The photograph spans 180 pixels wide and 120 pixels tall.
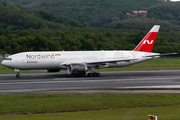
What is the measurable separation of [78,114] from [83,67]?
22106 mm

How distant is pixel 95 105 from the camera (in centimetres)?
2069

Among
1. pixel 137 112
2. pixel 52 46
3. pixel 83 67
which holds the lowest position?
pixel 137 112

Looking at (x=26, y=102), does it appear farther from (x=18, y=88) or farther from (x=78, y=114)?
(x=18, y=88)

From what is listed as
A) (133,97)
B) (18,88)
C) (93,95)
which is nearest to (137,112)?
(133,97)

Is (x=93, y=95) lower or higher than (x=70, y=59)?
lower

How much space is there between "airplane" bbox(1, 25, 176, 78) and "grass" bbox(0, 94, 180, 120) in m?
16.2

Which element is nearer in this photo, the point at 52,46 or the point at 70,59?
the point at 70,59

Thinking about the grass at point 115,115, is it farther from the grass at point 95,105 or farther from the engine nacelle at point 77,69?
the engine nacelle at point 77,69

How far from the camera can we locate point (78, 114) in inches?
701

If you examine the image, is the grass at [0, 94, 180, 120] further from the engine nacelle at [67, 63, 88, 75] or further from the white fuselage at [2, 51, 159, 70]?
the white fuselage at [2, 51, 159, 70]

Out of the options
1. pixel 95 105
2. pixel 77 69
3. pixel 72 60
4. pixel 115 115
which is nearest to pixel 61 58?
pixel 72 60

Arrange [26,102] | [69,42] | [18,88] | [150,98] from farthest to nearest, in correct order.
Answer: [69,42]
[18,88]
[150,98]
[26,102]

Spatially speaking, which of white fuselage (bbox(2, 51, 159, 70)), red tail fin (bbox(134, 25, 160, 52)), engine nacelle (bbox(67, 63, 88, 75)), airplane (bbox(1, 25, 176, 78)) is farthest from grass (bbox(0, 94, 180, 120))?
red tail fin (bbox(134, 25, 160, 52))

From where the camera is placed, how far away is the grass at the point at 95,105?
55.5ft
